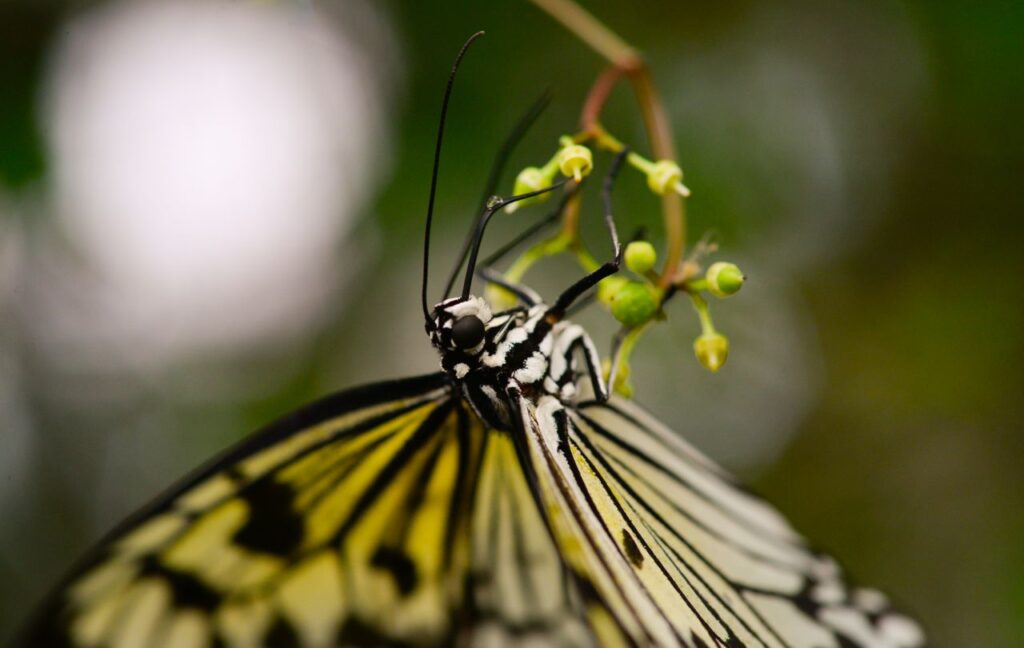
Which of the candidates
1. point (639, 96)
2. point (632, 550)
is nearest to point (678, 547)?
point (632, 550)

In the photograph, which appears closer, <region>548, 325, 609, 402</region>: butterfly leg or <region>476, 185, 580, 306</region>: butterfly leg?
<region>548, 325, 609, 402</region>: butterfly leg

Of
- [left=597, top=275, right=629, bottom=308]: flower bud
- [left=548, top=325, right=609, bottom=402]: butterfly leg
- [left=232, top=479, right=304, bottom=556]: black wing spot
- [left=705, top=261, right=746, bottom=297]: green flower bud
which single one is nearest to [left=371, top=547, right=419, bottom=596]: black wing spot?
[left=232, top=479, right=304, bottom=556]: black wing spot

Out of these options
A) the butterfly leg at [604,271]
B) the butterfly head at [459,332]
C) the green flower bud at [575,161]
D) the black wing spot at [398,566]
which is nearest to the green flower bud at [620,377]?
the butterfly leg at [604,271]

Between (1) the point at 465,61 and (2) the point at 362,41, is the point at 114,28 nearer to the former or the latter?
(2) the point at 362,41

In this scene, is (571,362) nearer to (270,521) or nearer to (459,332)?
(459,332)

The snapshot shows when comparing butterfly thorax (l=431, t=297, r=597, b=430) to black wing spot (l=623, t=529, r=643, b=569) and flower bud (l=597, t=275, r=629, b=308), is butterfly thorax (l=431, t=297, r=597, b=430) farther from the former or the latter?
black wing spot (l=623, t=529, r=643, b=569)

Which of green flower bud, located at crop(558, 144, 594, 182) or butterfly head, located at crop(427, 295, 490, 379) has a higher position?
green flower bud, located at crop(558, 144, 594, 182)
